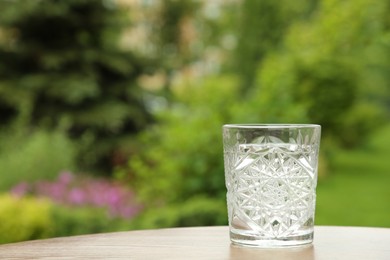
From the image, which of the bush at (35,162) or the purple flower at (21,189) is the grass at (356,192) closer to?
the bush at (35,162)

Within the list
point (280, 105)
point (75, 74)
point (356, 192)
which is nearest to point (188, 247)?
point (280, 105)

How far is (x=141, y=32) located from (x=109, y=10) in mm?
5089

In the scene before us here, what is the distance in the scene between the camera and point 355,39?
333 inches

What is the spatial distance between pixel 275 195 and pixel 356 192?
8.67 meters

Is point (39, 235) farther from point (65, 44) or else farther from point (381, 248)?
point (65, 44)

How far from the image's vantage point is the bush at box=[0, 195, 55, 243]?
4.43 meters

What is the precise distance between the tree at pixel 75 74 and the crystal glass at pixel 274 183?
7802 mm

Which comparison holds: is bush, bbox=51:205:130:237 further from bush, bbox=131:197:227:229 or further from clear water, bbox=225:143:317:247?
clear water, bbox=225:143:317:247

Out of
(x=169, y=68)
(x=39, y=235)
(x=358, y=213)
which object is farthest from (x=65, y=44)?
(x=39, y=235)

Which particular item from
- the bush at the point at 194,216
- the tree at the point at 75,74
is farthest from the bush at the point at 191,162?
the tree at the point at 75,74

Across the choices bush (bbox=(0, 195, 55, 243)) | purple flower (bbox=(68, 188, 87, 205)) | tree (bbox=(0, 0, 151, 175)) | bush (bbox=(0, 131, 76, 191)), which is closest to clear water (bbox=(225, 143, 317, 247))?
bush (bbox=(0, 195, 55, 243))

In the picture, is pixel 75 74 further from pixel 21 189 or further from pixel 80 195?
pixel 80 195

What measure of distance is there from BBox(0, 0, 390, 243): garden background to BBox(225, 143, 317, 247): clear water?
2.98 metres

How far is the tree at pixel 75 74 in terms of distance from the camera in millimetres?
9203
